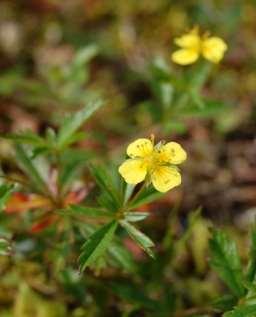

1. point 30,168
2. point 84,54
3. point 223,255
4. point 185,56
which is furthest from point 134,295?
point 84,54


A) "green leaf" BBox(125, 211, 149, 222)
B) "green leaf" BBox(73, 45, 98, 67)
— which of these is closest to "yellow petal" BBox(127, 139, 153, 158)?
"green leaf" BBox(125, 211, 149, 222)

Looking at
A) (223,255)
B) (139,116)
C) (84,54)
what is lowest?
(223,255)

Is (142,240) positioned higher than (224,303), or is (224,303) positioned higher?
(142,240)

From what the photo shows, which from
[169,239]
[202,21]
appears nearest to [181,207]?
[169,239]

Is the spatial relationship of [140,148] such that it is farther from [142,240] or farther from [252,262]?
[252,262]

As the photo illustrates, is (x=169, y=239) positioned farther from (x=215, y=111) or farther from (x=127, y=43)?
(x=127, y=43)

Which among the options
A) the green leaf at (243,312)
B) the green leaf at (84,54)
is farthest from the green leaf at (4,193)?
the green leaf at (84,54)
